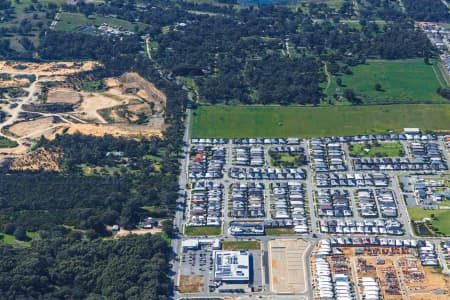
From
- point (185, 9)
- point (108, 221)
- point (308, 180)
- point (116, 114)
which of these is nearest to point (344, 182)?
point (308, 180)

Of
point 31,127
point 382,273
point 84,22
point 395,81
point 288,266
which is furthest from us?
point 84,22

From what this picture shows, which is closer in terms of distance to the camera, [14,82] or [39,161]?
[39,161]

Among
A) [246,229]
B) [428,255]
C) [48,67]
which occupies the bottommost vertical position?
[428,255]

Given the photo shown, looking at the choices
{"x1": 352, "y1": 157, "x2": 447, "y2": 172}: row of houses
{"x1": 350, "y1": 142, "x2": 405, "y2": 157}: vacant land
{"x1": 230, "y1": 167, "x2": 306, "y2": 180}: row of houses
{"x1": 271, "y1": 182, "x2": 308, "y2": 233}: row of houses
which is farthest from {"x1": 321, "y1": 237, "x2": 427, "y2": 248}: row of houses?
{"x1": 350, "y1": 142, "x2": 405, "y2": 157}: vacant land

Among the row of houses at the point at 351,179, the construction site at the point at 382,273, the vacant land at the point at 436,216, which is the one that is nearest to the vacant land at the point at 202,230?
the construction site at the point at 382,273

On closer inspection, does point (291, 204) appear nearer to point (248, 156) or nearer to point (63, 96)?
point (248, 156)

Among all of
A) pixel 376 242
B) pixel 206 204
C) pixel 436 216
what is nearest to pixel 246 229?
pixel 206 204

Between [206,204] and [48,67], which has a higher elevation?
[48,67]
